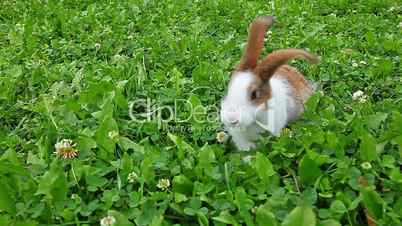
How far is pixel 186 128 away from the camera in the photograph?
3.81 metres

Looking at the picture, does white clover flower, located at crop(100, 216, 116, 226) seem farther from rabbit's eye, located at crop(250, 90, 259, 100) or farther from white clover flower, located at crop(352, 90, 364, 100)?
white clover flower, located at crop(352, 90, 364, 100)

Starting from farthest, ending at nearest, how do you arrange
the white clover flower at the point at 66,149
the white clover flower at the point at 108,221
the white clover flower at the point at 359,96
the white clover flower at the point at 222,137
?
the white clover flower at the point at 359,96 → the white clover flower at the point at 222,137 → the white clover flower at the point at 66,149 → the white clover flower at the point at 108,221

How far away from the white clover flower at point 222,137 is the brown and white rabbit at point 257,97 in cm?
5

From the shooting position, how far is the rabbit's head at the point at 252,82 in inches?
132

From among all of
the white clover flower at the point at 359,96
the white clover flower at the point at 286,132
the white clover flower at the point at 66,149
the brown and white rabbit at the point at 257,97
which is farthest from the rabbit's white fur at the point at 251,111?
the white clover flower at the point at 66,149

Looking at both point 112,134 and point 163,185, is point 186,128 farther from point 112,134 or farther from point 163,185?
point 163,185

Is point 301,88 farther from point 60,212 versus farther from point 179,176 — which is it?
point 60,212

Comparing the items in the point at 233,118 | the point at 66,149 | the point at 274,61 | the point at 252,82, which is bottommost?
the point at 66,149

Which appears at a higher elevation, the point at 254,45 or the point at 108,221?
the point at 254,45

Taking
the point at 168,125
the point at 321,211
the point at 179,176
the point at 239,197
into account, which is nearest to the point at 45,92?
the point at 168,125

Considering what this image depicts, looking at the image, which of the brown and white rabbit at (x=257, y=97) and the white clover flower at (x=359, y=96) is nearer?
the brown and white rabbit at (x=257, y=97)

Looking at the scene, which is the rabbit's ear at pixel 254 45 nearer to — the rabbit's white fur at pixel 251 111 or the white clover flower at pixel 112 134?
the rabbit's white fur at pixel 251 111

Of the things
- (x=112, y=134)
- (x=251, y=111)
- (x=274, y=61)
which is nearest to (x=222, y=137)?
(x=251, y=111)

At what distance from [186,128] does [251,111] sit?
1.90 ft
